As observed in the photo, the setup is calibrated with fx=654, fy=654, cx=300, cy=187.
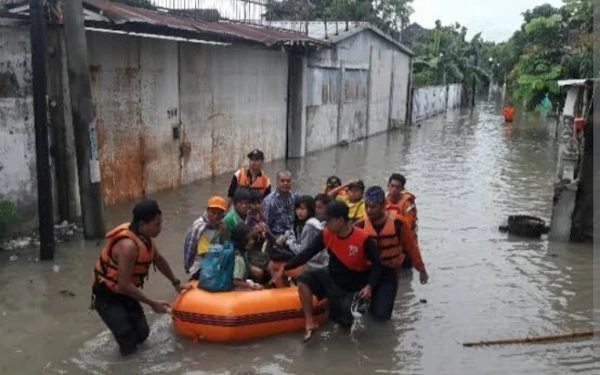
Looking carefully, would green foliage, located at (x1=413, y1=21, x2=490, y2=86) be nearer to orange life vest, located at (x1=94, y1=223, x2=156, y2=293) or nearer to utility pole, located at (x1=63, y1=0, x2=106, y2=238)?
utility pole, located at (x1=63, y1=0, x2=106, y2=238)

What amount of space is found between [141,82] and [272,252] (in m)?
6.31

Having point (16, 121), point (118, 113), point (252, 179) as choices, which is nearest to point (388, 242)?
point (252, 179)

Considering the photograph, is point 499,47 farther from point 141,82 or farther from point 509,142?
point 141,82

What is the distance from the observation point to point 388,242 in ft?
20.5

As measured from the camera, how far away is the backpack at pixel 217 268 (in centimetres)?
613

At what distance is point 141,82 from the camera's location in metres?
12.0

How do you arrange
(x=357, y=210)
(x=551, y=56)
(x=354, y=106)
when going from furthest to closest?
(x=551, y=56) → (x=354, y=106) → (x=357, y=210)

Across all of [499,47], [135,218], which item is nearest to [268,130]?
[135,218]

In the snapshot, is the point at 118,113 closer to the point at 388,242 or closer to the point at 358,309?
the point at 358,309

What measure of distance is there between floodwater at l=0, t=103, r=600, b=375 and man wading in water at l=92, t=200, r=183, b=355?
0.41 m

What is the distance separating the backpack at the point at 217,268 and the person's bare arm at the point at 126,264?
0.97 meters

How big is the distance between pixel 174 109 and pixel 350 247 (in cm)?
809

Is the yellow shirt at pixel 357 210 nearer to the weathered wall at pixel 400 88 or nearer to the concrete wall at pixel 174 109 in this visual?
the concrete wall at pixel 174 109

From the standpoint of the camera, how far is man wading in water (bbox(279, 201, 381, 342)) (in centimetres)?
597
